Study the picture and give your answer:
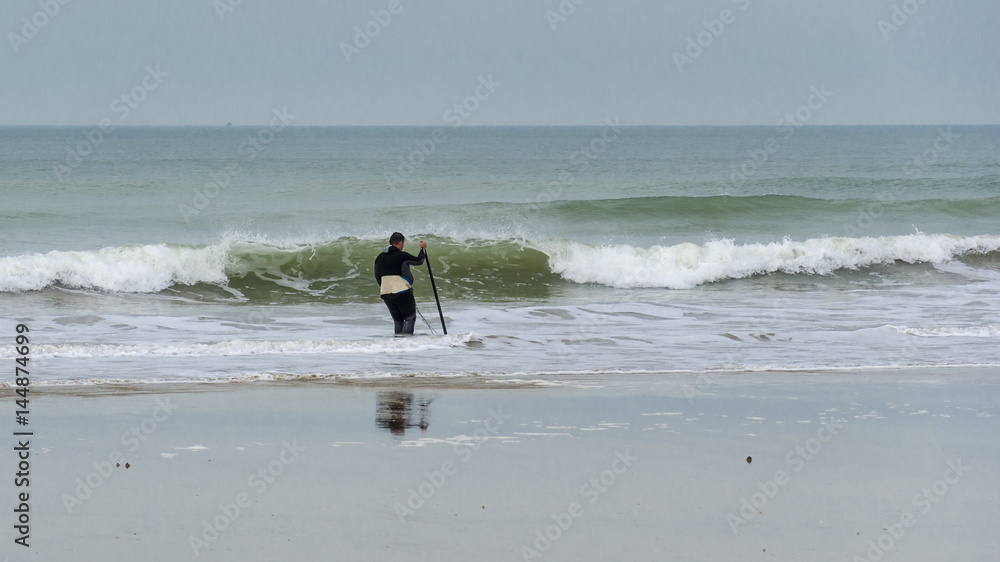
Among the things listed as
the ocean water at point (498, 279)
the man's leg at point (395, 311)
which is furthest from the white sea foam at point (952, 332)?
the man's leg at point (395, 311)

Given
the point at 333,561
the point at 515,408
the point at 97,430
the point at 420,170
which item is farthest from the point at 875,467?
the point at 420,170

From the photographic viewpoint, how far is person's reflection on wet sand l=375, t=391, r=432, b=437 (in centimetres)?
728

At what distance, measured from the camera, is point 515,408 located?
7.91 metres

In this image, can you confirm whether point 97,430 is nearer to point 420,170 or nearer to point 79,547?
point 79,547

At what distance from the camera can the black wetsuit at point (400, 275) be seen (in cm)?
1205

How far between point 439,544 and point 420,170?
49.5 m

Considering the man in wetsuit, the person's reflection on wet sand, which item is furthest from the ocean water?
the person's reflection on wet sand

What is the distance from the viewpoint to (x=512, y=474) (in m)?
5.96

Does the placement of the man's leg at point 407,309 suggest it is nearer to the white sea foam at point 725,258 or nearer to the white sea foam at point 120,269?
the white sea foam at point 120,269

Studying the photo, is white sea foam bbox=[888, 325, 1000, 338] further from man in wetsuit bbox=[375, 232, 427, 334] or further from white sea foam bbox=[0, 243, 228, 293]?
white sea foam bbox=[0, 243, 228, 293]

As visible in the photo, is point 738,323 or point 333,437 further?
point 738,323

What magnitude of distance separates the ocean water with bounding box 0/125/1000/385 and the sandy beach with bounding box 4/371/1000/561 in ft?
5.74

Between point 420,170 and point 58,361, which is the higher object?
point 420,170

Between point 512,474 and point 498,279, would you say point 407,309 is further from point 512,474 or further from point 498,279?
point 498,279
